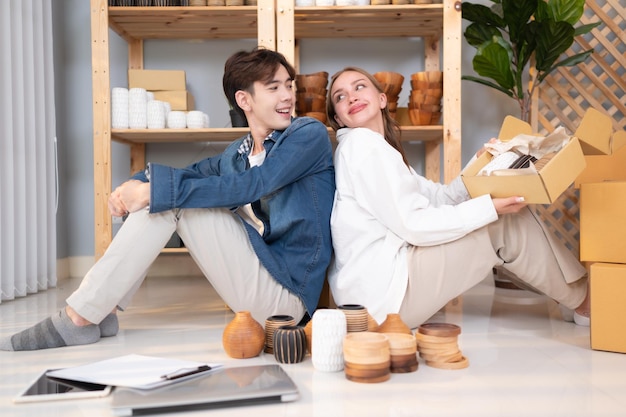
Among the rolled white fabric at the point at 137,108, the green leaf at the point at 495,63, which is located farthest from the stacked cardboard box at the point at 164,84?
the green leaf at the point at 495,63

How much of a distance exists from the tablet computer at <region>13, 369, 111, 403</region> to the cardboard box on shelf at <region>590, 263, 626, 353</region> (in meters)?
1.08

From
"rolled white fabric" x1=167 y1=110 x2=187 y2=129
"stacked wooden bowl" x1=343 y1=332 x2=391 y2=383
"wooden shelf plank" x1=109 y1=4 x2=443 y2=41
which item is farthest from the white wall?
"stacked wooden bowl" x1=343 y1=332 x2=391 y2=383

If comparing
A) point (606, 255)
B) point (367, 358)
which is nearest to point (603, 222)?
point (606, 255)

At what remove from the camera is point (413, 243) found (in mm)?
1625

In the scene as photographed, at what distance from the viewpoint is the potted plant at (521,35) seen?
2615 mm

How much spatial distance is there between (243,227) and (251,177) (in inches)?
5.2

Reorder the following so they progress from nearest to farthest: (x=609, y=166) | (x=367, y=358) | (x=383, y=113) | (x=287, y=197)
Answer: (x=367, y=358), (x=287, y=197), (x=609, y=166), (x=383, y=113)

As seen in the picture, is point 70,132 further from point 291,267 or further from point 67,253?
point 291,267

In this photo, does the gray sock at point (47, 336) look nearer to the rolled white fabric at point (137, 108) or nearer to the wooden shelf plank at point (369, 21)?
the rolled white fabric at point (137, 108)

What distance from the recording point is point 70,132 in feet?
10.3

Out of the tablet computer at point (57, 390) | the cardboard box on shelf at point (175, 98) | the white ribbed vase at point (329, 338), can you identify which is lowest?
the tablet computer at point (57, 390)

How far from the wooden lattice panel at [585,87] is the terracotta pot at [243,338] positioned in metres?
2.02

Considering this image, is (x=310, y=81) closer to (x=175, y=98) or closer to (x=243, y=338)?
(x=175, y=98)

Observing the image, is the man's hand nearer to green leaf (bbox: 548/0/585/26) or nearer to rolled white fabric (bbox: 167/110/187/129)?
rolled white fabric (bbox: 167/110/187/129)
